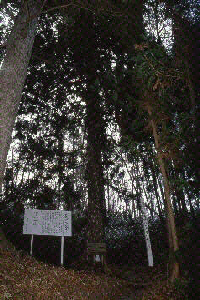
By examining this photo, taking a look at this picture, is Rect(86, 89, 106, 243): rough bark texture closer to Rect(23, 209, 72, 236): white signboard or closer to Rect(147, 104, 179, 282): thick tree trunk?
Rect(23, 209, 72, 236): white signboard

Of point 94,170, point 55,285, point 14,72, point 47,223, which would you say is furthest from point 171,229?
point 14,72

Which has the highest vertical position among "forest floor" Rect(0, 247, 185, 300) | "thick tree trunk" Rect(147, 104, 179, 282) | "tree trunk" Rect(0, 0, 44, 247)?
"tree trunk" Rect(0, 0, 44, 247)

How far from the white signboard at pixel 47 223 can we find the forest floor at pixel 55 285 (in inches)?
67.8

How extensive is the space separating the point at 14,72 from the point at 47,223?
202 inches

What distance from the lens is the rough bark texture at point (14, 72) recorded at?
476 cm

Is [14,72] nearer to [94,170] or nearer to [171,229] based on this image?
[94,170]

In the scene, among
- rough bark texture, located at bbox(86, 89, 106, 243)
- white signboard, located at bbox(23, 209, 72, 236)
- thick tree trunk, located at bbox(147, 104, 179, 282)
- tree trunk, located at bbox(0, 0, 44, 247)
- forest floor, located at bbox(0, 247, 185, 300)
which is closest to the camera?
forest floor, located at bbox(0, 247, 185, 300)

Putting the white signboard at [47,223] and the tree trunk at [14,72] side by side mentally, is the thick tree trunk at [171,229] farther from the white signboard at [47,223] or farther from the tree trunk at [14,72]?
the white signboard at [47,223]

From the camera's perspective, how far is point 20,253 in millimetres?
6316

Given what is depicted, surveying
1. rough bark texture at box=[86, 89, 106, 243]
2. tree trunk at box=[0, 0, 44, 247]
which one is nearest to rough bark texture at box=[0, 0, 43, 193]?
tree trunk at box=[0, 0, 44, 247]

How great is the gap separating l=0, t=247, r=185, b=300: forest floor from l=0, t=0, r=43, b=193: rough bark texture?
1.88 metres

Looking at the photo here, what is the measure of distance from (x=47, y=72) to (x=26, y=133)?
262 centimetres

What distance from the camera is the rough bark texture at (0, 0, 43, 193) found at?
476 cm

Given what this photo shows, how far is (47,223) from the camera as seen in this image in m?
8.31
